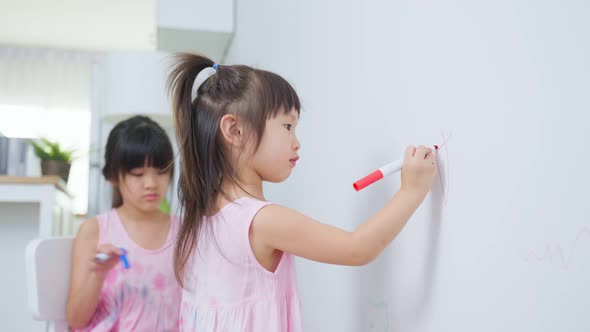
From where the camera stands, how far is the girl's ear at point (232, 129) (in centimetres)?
66

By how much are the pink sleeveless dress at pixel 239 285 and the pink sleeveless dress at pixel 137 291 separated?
0.42 m

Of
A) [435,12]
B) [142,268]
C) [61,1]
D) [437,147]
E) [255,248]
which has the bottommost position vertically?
[142,268]

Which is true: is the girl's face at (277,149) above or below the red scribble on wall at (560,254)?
above

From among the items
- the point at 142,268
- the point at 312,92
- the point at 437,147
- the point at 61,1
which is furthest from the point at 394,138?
the point at 61,1

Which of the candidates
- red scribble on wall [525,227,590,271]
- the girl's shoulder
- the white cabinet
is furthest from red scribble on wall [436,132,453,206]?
the white cabinet

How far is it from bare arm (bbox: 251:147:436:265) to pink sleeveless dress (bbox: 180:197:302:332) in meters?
0.03

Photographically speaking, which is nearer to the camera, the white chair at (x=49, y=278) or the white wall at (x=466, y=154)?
the white wall at (x=466, y=154)

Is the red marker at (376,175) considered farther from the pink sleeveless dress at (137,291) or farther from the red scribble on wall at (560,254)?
the pink sleeveless dress at (137,291)

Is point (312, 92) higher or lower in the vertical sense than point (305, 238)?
higher

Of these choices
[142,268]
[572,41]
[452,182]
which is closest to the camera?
[572,41]

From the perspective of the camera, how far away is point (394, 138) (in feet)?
1.94

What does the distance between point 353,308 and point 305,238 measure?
19cm

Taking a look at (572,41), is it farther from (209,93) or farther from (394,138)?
(209,93)

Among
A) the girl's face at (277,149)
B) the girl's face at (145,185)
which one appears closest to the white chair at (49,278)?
the girl's face at (145,185)
